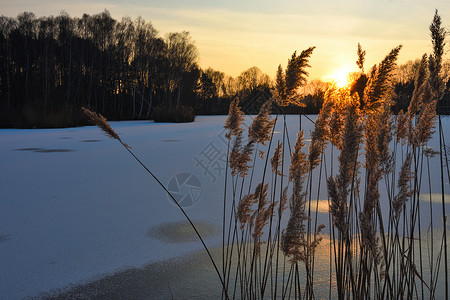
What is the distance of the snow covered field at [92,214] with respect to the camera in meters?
2.76

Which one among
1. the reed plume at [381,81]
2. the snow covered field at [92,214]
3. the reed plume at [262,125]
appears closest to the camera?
the reed plume at [381,81]

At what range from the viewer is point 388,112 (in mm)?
1871

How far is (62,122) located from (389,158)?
56.0 ft

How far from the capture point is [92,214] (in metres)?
4.08

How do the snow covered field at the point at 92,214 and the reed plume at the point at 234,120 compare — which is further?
the snow covered field at the point at 92,214

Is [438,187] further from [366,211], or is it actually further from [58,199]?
[58,199]

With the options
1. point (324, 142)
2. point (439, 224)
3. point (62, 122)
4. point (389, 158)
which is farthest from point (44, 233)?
point (62, 122)

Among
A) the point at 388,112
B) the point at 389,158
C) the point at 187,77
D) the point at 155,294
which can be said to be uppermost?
the point at 187,77

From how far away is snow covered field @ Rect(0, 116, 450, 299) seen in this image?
9.06ft

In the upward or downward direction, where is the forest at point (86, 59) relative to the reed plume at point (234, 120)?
upward

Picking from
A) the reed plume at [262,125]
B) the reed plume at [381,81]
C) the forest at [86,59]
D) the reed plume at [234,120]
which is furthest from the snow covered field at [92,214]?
the forest at [86,59]

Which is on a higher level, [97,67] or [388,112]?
[97,67]

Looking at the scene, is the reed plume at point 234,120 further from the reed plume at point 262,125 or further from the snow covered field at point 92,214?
the snow covered field at point 92,214

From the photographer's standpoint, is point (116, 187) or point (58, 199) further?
point (116, 187)
